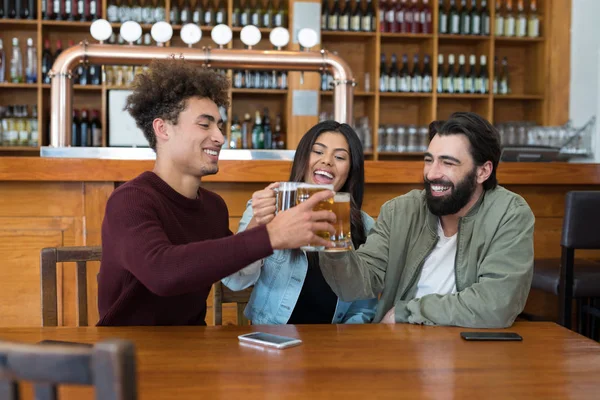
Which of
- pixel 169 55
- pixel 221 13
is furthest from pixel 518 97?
pixel 169 55

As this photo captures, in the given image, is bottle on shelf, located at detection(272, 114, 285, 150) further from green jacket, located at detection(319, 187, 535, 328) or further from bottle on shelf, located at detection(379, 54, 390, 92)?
green jacket, located at detection(319, 187, 535, 328)

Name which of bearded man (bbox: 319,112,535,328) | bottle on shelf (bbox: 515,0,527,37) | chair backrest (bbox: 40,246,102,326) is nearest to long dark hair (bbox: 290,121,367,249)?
bearded man (bbox: 319,112,535,328)

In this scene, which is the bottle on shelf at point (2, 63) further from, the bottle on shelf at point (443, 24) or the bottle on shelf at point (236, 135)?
the bottle on shelf at point (443, 24)

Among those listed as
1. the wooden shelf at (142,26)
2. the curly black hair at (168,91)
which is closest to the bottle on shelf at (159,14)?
the wooden shelf at (142,26)

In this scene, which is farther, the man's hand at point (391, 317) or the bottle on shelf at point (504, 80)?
the bottle on shelf at point (504, 80)

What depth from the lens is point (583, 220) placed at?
7.86ft

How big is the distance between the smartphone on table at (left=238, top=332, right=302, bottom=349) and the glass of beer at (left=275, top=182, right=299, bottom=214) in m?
0.23

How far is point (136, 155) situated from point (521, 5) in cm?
384

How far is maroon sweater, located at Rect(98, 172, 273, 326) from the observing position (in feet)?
4.02

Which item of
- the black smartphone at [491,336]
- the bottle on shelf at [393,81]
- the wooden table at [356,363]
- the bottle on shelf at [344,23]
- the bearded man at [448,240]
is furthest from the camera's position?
the bottle on shelf at [393,81]

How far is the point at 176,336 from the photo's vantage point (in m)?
1.29

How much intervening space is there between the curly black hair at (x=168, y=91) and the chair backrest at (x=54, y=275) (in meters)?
0.32

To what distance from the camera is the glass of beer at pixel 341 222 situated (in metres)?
1.29

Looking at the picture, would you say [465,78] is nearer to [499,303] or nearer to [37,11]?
[37,11]
